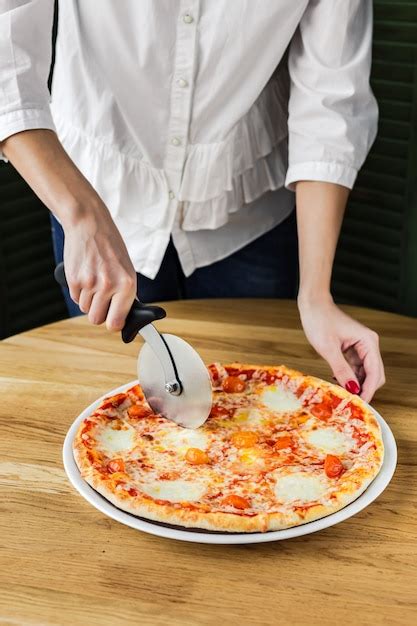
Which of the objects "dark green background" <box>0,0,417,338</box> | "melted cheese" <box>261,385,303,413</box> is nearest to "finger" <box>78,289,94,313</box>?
"melted cheese" <box>261,385,303,413</box>

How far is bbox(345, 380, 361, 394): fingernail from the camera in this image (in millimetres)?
1488

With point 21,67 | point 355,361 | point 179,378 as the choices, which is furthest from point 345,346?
point 21,67

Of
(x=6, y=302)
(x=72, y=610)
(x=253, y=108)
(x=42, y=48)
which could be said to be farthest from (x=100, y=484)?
(x=6, y=302)

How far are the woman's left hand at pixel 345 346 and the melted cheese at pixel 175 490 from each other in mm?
400

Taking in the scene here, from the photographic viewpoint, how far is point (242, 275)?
205 cm

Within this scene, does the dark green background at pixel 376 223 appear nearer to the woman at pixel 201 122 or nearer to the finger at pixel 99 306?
the woman at pixel 201 122

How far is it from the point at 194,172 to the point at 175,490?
0.84 meters

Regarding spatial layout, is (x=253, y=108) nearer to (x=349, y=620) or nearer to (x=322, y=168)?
(x=322, y=168)

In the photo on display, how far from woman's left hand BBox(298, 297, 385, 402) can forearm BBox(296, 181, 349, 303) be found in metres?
0.04

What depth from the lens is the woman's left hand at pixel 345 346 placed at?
1500mm

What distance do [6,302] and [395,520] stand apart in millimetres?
1685

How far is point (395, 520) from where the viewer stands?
1.19 metres

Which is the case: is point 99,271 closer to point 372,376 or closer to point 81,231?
point 81,231

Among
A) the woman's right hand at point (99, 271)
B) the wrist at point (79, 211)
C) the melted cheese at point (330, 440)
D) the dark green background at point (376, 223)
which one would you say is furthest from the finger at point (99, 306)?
→ the dark green background at point (376, 223)
